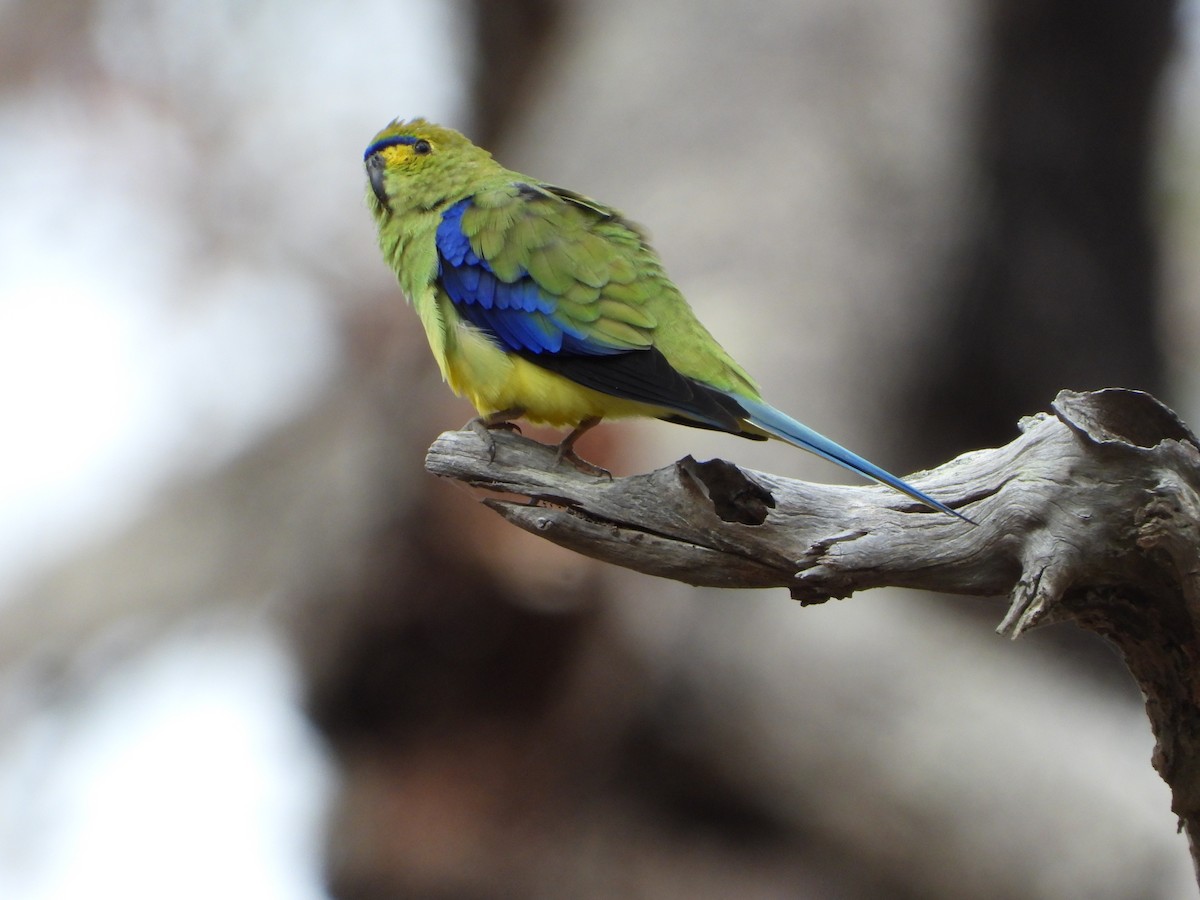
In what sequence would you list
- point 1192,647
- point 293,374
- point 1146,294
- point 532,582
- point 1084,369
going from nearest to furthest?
point 1192,647, point 532,582, point 1084,369, point 1146,294, point 293,374

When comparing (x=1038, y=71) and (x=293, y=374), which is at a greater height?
(x=1038, y=71)

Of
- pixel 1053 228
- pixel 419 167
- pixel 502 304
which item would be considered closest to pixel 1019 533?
pixel 502 304

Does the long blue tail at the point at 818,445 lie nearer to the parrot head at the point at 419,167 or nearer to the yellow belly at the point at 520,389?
the yellow belly at the point at 520,389

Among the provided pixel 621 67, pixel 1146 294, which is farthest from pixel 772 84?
pixel 1146 294

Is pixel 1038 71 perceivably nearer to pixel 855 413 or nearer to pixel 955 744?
pixel 855 413

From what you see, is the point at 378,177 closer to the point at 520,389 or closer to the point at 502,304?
the point at 502,304

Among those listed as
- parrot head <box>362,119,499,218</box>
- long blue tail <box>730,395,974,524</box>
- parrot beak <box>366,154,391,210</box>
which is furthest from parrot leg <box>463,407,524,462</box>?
parrot beak <box>366,154,391,210</box>
